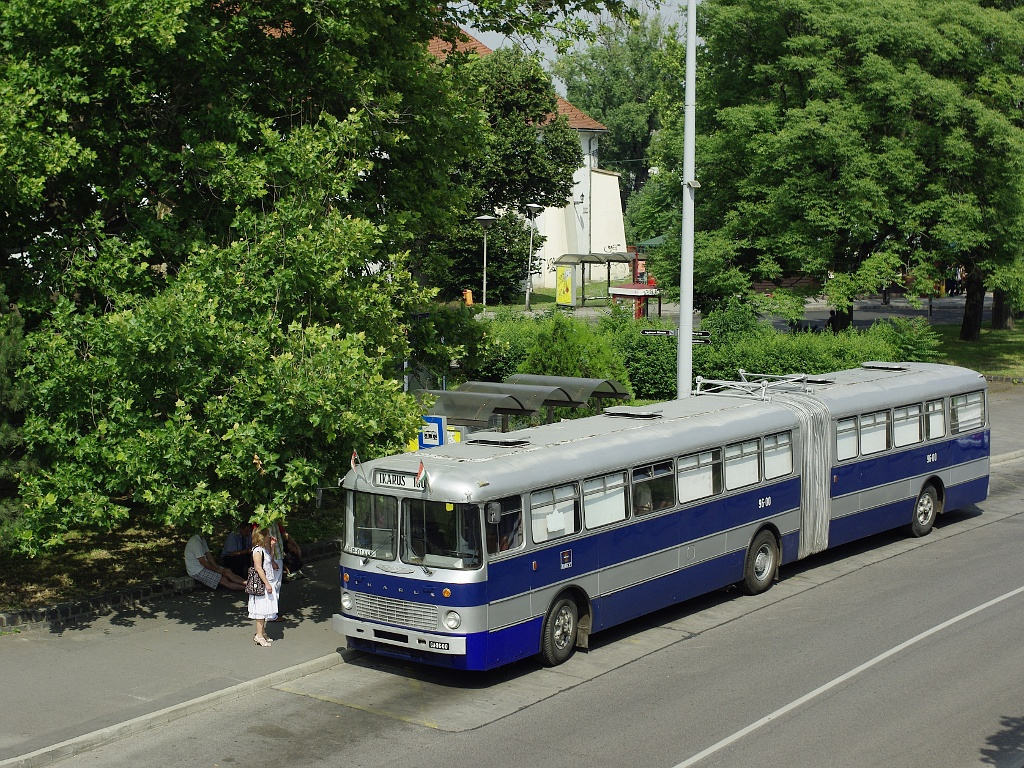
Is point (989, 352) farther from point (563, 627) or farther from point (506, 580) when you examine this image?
point (506, 580)

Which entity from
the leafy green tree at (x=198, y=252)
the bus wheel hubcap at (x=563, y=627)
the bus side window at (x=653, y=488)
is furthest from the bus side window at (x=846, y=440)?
the leafy green tree at (x=198, y=252)

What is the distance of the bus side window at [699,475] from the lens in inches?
615

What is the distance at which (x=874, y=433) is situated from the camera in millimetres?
19406

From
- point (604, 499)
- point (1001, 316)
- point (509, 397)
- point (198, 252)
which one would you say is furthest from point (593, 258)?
point (198, 252)

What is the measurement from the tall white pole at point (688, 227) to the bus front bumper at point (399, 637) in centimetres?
784

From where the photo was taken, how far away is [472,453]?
1387 cm

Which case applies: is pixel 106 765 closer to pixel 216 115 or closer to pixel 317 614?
pixel 317 614

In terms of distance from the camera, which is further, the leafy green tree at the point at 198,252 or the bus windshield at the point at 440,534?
the leafy green tree at the point at 198,252

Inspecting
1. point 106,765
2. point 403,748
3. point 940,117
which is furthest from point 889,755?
point 940,117

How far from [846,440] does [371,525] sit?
340 inches

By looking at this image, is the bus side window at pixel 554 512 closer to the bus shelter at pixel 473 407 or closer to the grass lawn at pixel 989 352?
the bus shelter at pixel 473 407

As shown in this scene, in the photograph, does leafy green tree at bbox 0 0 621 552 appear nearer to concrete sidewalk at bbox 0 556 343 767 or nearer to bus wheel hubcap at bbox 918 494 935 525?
concrete sidewalk at bbox 0 556 343 767

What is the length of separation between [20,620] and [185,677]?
9.64ft

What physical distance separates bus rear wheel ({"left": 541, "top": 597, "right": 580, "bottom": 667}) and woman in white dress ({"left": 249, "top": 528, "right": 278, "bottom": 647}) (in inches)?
127
